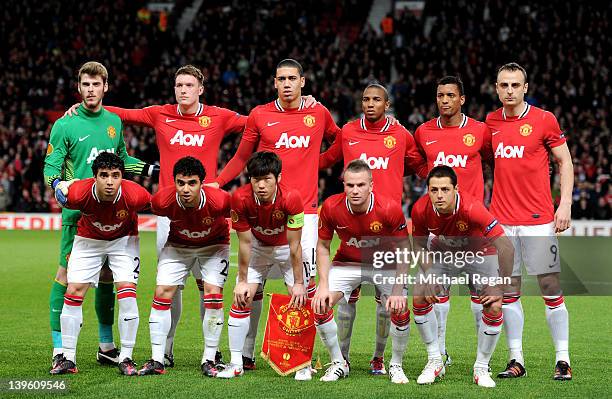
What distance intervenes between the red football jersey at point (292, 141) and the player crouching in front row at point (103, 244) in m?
0.93

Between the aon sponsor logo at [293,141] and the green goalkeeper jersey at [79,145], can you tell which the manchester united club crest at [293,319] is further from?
the green goalkeeper jersey at [79,145]

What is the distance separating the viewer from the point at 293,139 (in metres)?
7.56

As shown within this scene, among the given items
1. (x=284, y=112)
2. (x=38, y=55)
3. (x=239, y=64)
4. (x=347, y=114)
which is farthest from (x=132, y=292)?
(x=38, y=55)

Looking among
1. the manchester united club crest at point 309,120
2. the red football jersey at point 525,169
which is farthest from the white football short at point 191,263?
the red football jersey at point 525,169

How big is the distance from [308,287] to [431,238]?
3.64 feet

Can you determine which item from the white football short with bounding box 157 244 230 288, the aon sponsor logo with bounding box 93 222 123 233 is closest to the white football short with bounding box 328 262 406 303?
the white football short with bounding box 157 244 230 288

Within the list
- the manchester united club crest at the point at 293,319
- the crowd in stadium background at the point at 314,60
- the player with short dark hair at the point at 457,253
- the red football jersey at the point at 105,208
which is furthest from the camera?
the crowd in stadium background at the point at 314,60

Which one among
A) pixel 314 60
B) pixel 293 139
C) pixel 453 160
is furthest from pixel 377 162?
pixel 314 60

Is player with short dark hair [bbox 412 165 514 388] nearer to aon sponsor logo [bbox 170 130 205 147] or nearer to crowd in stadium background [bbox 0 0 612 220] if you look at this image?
aon sponsor logo [bbox 170 130 205 147]

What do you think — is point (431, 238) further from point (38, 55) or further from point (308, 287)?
point (38, 55)

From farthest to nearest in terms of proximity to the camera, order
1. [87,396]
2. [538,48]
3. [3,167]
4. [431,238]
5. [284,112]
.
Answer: [538,48]
[3,167]
[284,112]
[431,238]
[87,396]

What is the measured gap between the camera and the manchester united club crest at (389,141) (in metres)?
7.52

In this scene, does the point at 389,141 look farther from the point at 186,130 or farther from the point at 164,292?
the point at 164,292

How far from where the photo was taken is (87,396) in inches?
241
